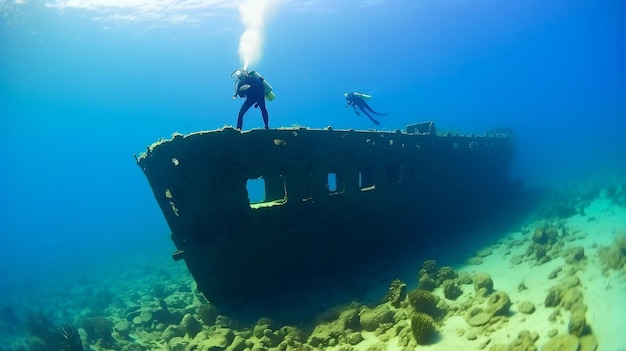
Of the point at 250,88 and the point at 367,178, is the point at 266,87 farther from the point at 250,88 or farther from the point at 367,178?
the point at 367,178

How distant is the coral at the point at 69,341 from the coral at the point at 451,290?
9452 mm

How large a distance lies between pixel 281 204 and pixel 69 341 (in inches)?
Result: 268

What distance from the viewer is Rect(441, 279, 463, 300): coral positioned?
7.85 metres

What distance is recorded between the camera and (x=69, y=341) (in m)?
9.08

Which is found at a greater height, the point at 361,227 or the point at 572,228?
the point at 361,227

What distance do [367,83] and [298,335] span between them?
602 feet

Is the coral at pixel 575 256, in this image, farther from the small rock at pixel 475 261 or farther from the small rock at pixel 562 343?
the small rock at pixel 562 343

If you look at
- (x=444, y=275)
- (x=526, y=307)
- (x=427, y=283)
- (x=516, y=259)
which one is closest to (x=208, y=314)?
(x=427, y=283)

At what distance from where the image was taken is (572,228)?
483 inches

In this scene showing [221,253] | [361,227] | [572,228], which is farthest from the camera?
[572,228]

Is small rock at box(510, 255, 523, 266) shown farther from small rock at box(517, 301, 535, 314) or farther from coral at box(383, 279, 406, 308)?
coral at box(383, 279, 406, 308)

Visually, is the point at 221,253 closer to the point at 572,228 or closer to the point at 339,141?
the point at 339,141

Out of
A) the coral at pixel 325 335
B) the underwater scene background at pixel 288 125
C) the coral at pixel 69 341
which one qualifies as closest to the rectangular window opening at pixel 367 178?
the underwater scene background at pixel 288 125

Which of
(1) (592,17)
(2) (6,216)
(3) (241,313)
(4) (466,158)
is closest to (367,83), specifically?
(1) (592,17)
